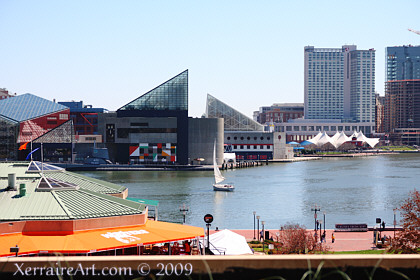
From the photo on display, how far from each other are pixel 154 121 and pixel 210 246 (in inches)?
3866

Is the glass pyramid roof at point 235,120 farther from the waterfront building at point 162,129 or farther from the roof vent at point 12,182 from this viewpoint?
the roof vent at point 12,182

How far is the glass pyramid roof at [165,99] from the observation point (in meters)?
128

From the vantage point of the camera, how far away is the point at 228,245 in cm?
3120

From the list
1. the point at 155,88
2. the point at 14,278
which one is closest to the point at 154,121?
the point at 155,88

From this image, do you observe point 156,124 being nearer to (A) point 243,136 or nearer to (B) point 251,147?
(A) point 243,136

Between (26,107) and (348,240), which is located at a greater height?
(26,107)

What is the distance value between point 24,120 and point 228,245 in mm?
108648

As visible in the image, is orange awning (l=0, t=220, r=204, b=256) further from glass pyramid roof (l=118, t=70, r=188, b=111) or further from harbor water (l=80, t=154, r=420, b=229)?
glass pyramid roof (l=118, t=70, r=188, b=111)

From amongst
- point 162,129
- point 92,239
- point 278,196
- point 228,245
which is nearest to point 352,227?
point 228,245

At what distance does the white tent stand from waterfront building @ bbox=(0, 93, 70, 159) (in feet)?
338

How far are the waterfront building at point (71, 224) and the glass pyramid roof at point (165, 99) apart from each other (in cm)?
9794

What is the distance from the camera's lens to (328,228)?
49844mm

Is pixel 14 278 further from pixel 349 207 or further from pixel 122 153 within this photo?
pixel 122 153

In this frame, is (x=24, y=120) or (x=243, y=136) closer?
(x=24, y=120)
